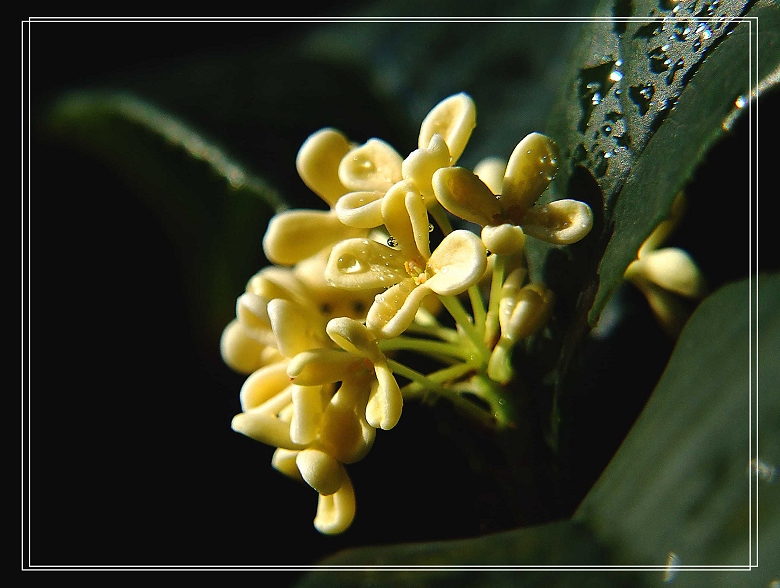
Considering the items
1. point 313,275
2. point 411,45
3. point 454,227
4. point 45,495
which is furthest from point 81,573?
point 411,45

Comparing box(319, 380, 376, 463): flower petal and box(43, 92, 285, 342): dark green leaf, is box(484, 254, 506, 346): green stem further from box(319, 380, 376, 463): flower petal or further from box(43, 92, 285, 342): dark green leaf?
box(43, 92, 285, 342): dark green leaf

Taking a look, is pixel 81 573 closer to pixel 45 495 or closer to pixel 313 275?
pixel 45 495

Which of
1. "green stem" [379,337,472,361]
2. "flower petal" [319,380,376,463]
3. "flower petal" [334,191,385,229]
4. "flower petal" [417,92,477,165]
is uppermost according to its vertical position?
"flower petal" [417,92,477,165]

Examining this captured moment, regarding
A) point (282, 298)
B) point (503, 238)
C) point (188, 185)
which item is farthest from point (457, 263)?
point (188, 185)

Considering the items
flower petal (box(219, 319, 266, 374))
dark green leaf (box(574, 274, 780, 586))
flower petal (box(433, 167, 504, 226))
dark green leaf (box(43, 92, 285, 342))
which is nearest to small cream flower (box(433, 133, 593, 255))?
flower petal (box(433, 167, 504, 226))

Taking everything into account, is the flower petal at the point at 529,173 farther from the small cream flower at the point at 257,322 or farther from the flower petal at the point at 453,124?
the small cream flower at the point at 257,322

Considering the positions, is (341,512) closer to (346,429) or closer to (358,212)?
(346,429)
